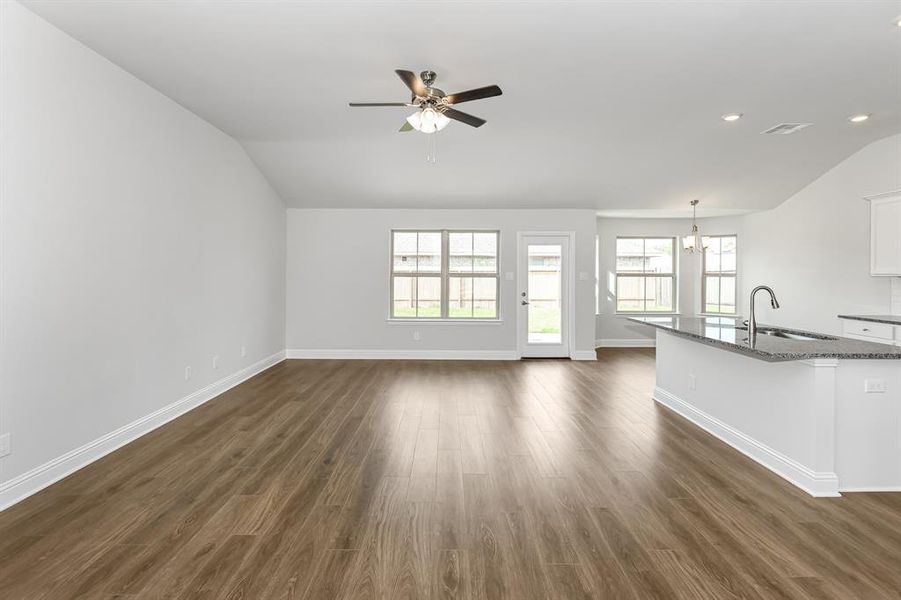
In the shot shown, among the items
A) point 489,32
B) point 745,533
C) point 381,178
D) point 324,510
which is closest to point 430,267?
point 381,178

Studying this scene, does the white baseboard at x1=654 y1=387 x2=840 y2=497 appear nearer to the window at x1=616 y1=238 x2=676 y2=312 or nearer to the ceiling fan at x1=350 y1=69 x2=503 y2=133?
the ceiling fan at x1=350 y1=69 x2=503 y2=133

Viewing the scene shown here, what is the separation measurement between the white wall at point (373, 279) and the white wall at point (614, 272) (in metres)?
1.49

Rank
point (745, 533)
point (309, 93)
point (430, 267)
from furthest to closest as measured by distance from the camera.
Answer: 1. point (430, 267)
2. point (309, 93)
3. point (745, 533)

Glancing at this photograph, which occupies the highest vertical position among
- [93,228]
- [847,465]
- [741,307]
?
[93,228]

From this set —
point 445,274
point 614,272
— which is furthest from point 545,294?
point 614,272

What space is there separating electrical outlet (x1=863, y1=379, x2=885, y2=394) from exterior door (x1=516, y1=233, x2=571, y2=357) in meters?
4.90

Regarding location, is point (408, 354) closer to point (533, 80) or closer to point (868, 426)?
point (533, 80)

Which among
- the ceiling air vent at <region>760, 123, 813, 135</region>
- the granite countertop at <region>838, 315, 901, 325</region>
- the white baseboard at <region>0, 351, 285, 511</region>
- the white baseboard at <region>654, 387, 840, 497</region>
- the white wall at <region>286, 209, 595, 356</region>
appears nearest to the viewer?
the white baseboard at <region>0, 351, 285, 511</region>

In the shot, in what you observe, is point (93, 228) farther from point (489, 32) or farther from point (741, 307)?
point (741, 307)

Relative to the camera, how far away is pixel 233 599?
1842mm

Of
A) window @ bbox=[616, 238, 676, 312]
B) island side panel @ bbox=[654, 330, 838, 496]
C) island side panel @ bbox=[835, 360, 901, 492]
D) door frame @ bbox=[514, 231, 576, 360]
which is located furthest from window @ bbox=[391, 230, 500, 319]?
island side panel @ bbox=[835, 360, 901, 492]

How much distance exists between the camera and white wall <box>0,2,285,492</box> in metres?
2.69

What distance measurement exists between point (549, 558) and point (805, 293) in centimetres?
672

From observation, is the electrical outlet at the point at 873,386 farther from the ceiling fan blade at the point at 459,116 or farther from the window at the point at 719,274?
the window at the point at 719,274
